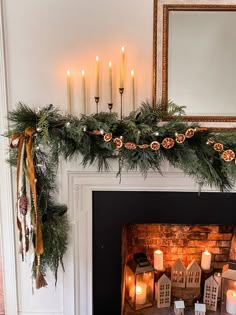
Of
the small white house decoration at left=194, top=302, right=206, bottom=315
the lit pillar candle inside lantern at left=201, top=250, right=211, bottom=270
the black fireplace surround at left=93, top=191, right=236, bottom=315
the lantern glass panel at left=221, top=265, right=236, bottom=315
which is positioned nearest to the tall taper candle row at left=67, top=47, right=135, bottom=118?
the black fireplace surround at left=93, top=191, right=236, bottom=315

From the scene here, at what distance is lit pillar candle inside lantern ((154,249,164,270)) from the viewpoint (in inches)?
84.2

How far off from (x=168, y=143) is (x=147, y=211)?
45cm

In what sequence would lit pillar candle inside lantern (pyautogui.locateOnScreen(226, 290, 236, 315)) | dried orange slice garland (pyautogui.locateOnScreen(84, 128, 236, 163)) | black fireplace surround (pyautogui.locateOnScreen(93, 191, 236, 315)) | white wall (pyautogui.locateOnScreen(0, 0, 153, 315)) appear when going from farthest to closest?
1. lit pillar candle inside lantern (pyautogui.locateOnScreen(226, 290, 236, 315))
2. black fireplace surround (pyautogui.locateOnScreen(93, 191, 236, 315))
3. white wall (pyautogui.locateOnScreen(0, 0, 153, 315))
4. dried orange slice garland (pyautogui.locateOnScreen(84, 128, 236, 163))

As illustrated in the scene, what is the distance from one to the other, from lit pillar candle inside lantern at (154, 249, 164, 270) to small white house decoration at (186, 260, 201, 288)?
180 mm

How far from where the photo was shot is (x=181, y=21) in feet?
5.47

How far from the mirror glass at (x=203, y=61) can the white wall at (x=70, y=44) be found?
0.14 metres

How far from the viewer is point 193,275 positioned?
216 centimetres

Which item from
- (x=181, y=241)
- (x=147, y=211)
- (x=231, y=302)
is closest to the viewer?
(x=147, y=211)

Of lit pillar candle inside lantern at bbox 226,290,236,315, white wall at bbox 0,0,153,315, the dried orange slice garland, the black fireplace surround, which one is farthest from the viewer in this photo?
lit pillar candle inside lantern at bbox 226,290,236,315

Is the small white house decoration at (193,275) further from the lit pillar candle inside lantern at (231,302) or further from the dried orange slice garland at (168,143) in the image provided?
the dried orange slice garland at (168,143)

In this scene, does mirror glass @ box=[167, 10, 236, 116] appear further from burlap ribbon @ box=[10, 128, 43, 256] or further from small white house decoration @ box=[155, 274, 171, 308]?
small white house decoration @ box=[155, 274, 171, 308]

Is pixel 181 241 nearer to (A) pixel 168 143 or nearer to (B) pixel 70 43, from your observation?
(A) pixel 168 143

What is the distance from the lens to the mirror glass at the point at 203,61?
1.67m

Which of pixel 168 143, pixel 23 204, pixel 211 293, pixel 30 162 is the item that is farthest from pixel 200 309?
pixel 30 162
